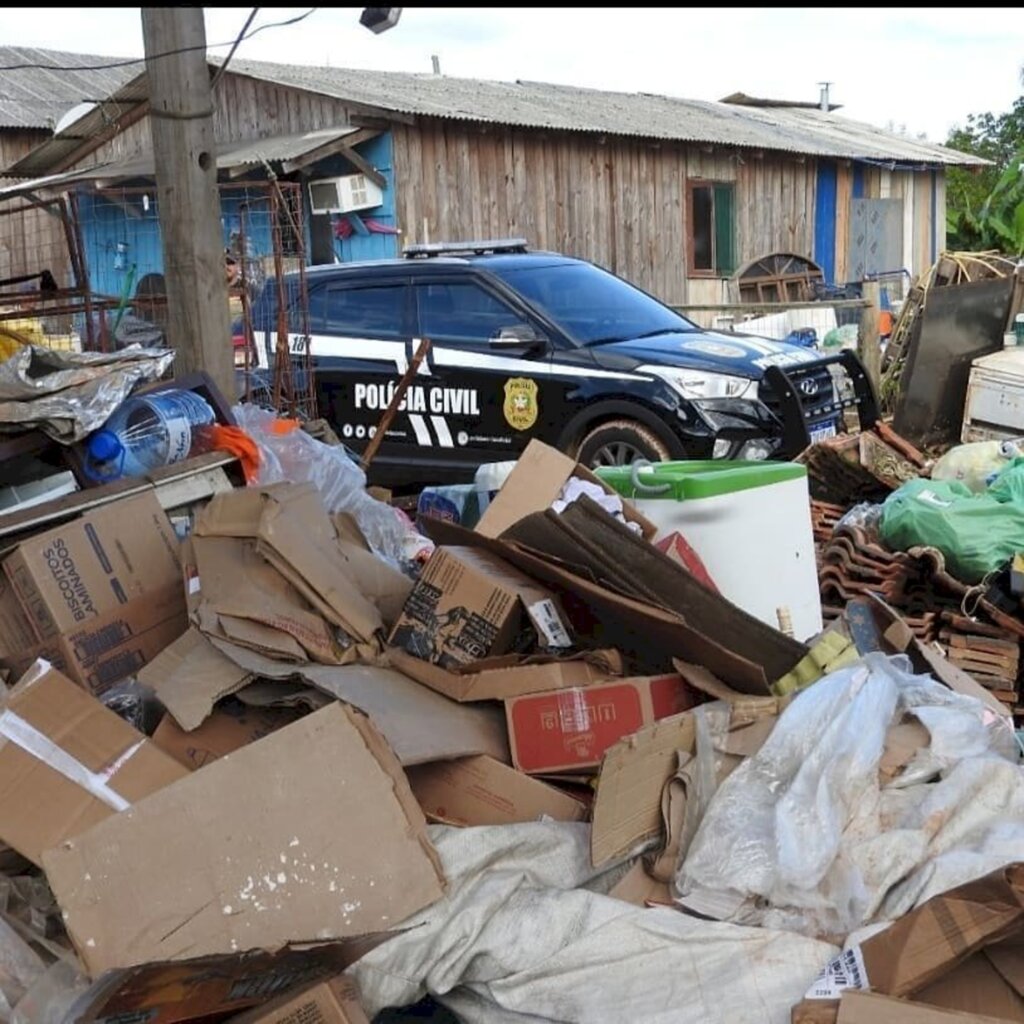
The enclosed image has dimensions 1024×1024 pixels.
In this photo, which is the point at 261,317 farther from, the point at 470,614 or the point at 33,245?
the point at 33,245

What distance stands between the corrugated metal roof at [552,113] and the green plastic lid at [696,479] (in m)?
10.5

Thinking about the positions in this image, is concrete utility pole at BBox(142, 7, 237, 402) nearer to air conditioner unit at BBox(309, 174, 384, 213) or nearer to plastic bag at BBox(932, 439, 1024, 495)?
plastic bag at BBox(932, 439, 1024, 495)

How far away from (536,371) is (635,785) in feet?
17.1

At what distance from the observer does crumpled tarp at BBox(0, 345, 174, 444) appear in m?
4.50

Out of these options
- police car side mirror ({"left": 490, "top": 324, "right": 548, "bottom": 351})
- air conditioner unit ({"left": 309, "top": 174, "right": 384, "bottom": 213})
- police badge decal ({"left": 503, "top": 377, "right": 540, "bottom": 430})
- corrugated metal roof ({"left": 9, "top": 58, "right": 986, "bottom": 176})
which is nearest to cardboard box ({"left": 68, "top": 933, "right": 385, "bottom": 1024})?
police badge decal ({"left": 503, "top": 377, "right": 540, "bottom": 430})

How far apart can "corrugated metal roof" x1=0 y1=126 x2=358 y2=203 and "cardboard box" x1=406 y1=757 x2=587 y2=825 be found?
1075 cm

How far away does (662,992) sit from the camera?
2861 millimetres

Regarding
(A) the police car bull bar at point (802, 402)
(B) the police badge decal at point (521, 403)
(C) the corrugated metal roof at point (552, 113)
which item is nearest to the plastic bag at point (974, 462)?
(A) the police car bull bar at point (802, 402)

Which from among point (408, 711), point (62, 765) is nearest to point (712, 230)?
point (408, 711)

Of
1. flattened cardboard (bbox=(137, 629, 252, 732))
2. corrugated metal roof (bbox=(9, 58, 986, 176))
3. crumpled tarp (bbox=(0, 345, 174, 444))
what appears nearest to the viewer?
flattened cardboard (bbox=(137, 629, 252, 732))

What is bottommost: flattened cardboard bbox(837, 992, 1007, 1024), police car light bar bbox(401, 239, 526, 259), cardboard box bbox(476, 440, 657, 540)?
flattened cardboard bbox(837, 992, 1007, 1024)

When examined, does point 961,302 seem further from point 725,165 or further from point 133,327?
point 725,165

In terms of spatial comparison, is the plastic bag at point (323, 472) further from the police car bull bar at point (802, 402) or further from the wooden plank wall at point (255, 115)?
the wooden plank wall at point (255, 115)

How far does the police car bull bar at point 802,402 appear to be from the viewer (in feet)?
25.2
